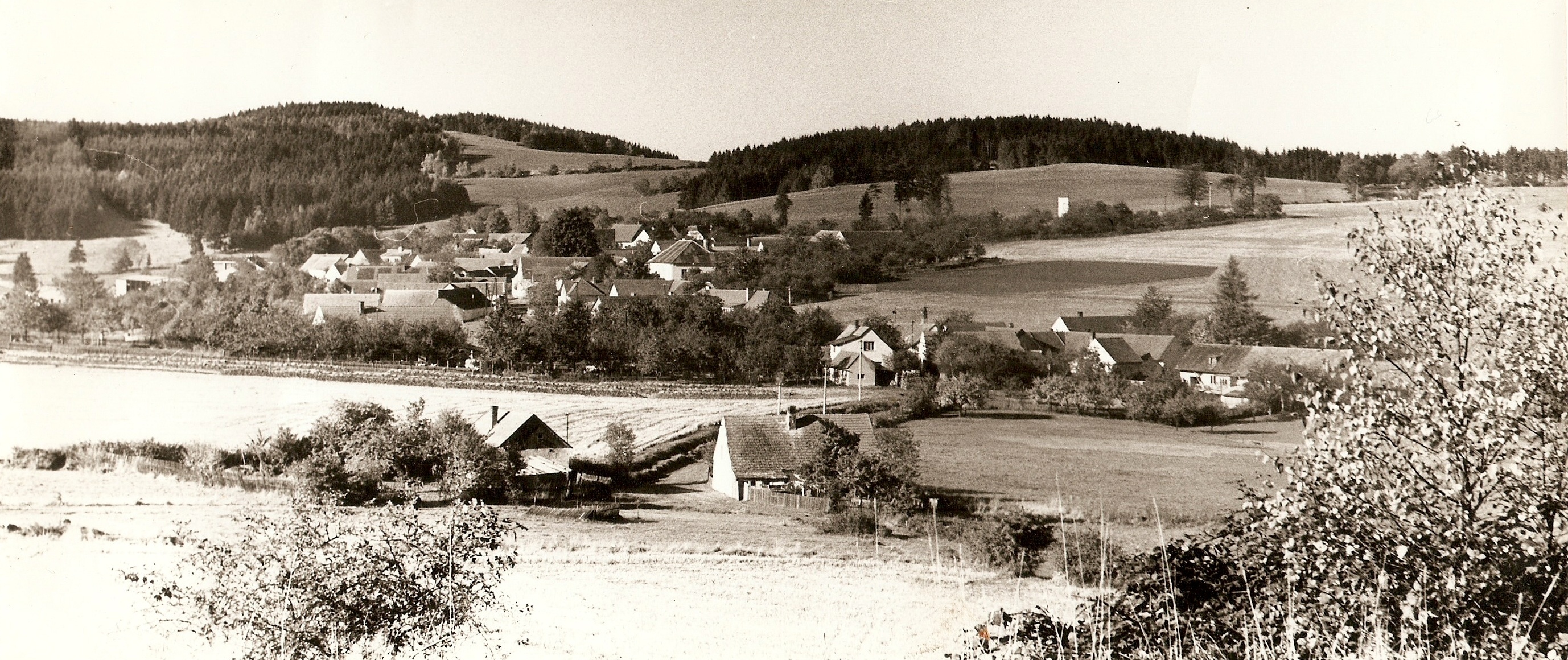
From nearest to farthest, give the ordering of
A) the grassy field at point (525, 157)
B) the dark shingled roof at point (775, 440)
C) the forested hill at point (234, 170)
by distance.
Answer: the dark shingled roof at point (775, 440), the forested hill at point (234, 170), the grassy field at point (525, 157)

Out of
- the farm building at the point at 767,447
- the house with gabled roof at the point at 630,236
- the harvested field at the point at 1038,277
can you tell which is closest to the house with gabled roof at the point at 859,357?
the farm building at the point at 767,447

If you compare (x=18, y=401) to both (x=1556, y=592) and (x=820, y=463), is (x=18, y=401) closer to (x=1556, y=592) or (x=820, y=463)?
(x=820, y=463)

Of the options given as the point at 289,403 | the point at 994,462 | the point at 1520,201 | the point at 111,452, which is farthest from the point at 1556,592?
the point at 111,452

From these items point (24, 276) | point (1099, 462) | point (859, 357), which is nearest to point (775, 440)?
point (859, 357)

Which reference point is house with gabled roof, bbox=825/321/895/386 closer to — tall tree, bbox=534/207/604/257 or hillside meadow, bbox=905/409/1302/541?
hillside meadow, bbox=905/409/1302/541

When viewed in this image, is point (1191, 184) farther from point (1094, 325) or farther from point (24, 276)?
point (24, 276)

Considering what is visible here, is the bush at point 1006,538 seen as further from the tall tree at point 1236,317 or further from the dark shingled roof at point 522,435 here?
the dark shingled roof at point 522,435

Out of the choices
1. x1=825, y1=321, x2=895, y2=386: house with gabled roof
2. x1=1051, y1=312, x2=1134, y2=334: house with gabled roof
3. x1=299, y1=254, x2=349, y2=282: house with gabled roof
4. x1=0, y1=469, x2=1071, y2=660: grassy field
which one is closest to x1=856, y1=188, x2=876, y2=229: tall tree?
x1=825, y1=321, x2=895, y2=386: house with gabled roof
